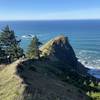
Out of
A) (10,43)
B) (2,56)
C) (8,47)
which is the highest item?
(10,43)

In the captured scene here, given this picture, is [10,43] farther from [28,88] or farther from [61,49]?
[61,49]

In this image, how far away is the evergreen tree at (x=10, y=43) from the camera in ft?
239

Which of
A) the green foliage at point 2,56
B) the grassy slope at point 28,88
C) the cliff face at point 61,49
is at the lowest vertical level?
the cliff face at point 61,49

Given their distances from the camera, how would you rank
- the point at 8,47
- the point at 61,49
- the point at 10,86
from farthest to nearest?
the point at 61,49, the point at 8,47, the point at 10,86

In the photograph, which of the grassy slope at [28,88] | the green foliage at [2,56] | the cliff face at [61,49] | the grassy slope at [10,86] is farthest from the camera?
the cliff face at [61,49]

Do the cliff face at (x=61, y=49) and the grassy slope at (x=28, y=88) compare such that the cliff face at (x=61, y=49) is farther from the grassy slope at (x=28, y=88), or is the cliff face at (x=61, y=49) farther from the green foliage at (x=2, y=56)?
the grassy slope at (x=28, y=88)

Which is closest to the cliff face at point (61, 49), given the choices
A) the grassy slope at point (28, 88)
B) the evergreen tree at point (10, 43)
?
the evergreen tree at point (10, 43)

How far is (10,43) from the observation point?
74688 mm

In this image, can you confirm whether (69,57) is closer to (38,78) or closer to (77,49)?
(77,49)

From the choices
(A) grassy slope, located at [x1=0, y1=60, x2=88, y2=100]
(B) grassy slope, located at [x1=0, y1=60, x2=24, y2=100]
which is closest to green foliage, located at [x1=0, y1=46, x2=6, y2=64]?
(A) grassy slope, located at [x1=0, y1=60, x2=88, y2=100]

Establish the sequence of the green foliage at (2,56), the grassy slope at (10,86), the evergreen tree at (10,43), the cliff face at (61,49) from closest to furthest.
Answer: the grassy slope at (10,86), the evergreen tree at (10,43), the green foliage at (2,56), the cliff face at (61,49)

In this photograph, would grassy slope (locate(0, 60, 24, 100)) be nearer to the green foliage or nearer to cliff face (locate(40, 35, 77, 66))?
the green foliage

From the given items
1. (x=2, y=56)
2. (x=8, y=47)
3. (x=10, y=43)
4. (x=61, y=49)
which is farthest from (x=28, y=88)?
(x=61, y=49)

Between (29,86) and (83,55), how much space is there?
135 meters
